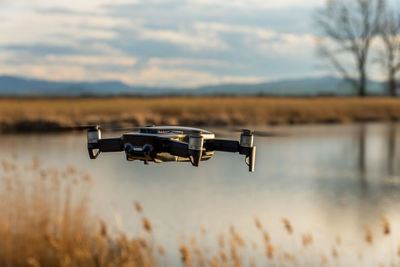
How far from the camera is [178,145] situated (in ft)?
4.07

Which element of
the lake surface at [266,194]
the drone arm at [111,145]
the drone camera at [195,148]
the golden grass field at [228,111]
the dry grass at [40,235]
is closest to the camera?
the drone camera at [195,148]

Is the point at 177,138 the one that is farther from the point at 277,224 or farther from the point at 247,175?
the point at 247,175

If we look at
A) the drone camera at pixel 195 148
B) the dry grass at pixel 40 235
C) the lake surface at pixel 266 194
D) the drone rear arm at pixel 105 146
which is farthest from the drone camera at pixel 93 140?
the lake surface at pixel 266 194

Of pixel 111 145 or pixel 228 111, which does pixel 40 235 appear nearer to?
pixel 111 145

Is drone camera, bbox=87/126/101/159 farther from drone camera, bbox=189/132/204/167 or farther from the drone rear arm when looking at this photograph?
drone camera, bbox=189/132/204/167

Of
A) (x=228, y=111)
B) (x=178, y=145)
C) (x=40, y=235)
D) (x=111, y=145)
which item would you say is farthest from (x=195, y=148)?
(x=228, y=111)

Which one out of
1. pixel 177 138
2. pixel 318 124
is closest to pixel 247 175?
pixel 318 124

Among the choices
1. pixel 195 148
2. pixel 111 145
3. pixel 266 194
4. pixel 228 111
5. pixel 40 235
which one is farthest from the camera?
pixel 228 111

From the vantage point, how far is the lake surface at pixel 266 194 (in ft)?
45.2

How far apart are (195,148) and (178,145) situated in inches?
2.1

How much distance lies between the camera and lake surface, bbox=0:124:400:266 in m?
13.8

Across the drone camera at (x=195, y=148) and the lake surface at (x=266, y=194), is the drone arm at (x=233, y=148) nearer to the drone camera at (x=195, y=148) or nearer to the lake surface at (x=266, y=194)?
the drone camera at (x=195, y=148)

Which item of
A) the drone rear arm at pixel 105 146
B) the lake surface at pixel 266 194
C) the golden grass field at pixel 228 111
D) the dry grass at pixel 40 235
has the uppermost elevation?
the drone rear arm at pixel 105 146

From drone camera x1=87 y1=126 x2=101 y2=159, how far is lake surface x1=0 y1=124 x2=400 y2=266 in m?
9.15
